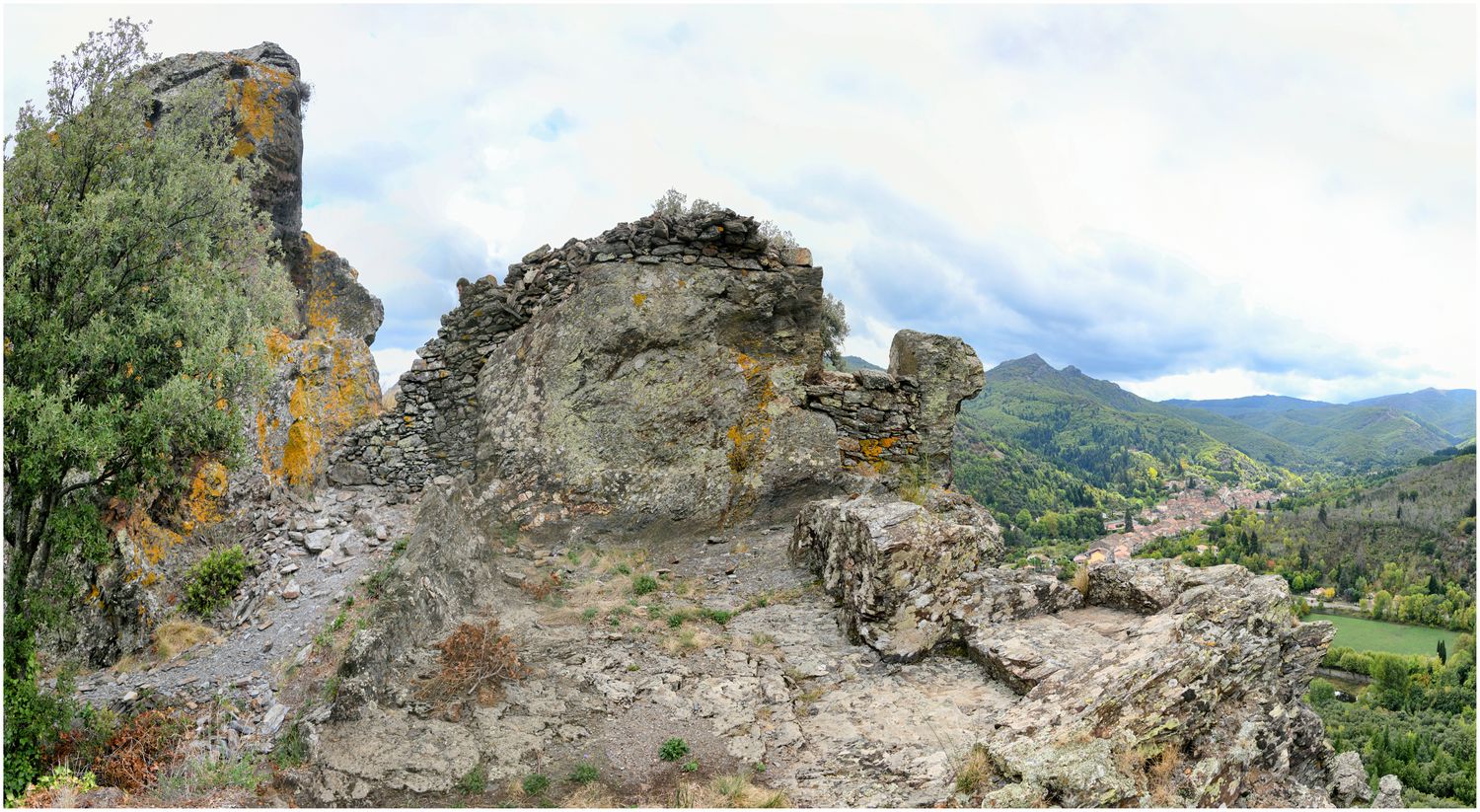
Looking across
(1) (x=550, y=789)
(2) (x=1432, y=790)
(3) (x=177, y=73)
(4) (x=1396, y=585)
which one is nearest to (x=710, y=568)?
(1) (x=550, y=789)

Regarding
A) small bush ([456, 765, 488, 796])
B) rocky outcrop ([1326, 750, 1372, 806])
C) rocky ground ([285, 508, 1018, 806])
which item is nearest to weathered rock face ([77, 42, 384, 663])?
rocky ground ([285, 508, 1018, 806])

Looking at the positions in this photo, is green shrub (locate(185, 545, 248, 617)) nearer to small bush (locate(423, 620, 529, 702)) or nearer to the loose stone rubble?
the loose stone rubble

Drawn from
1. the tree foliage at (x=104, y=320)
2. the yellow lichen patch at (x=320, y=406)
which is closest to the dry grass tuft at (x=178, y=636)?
the tree foliage at (x=104, y=320)

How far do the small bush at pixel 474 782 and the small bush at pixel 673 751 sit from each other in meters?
1.77

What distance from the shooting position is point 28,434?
259 inches

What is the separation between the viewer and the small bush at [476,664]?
848 centimetres

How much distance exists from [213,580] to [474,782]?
605 centimetres

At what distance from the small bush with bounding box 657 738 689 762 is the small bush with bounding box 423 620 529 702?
2.27 metres

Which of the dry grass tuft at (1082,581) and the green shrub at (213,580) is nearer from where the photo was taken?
the green shrub at (213,580)

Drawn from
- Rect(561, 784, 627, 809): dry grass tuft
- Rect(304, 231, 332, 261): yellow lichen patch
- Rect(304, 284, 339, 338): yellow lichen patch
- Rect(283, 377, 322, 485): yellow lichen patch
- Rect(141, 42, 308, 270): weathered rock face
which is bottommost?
Rect(561, 784, 627, 809): dry grass tuft

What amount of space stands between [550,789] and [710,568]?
6367 millimetres

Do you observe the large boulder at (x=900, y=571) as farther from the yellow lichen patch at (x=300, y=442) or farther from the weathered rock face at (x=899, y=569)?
the yellow lichen patch at (x=300, y=442)

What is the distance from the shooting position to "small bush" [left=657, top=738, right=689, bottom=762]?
7.55 meters

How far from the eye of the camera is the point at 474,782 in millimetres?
6980
